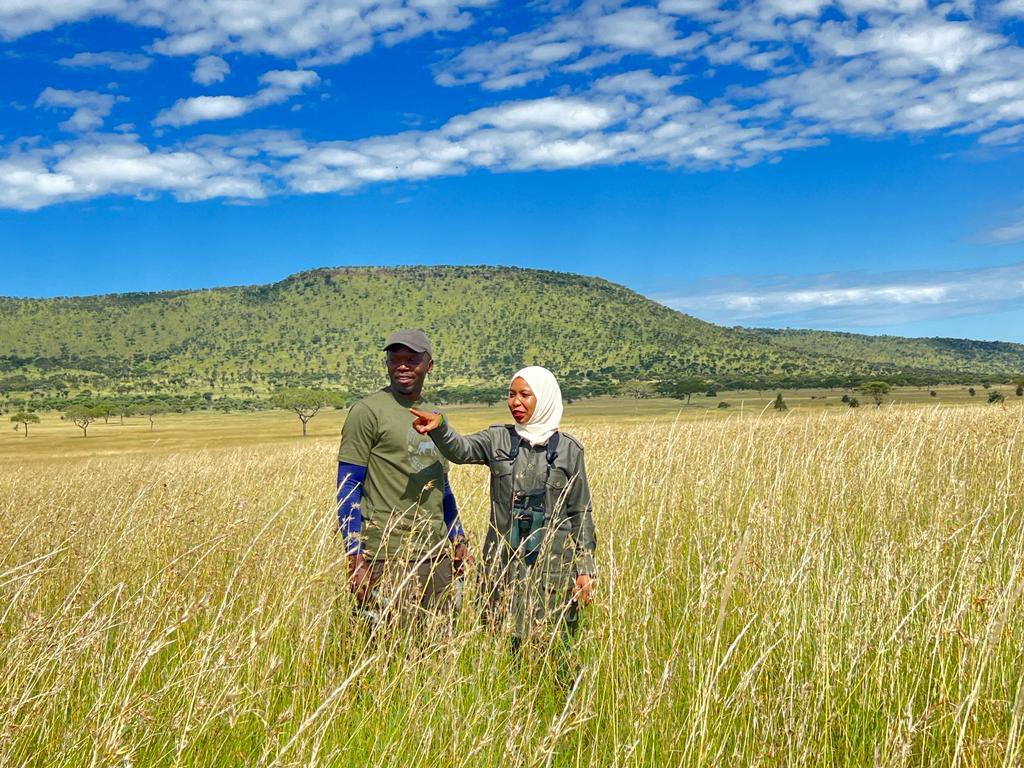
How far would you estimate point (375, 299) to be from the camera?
196250 mm

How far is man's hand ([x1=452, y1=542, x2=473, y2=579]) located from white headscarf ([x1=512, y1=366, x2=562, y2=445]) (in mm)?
670

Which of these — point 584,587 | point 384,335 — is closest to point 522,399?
point 584,587

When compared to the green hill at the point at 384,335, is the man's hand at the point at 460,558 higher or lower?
lower

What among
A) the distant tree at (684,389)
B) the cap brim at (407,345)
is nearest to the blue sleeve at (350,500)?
the cap brim at (407,345)

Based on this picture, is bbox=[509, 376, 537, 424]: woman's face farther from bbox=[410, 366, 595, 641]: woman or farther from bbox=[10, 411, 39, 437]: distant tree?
Result: bbox=[10, 411, 39, 437]: distant tree

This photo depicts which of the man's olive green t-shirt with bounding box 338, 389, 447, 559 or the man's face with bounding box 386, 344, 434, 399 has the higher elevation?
the man's face with bounding box 386, 344, 434, 399

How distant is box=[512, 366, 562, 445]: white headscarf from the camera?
383 cm

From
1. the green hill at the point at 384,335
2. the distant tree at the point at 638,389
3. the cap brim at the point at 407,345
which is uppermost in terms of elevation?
the green hill at the point at 384,335

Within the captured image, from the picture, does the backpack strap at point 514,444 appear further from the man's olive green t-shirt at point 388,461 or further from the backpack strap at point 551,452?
the man's olive green t-shirt at point 388,461

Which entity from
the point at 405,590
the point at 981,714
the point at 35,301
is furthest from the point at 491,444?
the point at 35,301

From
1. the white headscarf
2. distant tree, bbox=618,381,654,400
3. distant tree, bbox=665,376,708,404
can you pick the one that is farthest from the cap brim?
distant tree, bbox=618,381,654,400

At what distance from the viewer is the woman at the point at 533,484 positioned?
3678mm

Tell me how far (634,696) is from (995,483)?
5.13m

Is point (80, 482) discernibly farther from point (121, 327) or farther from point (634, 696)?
point (121, 327)
